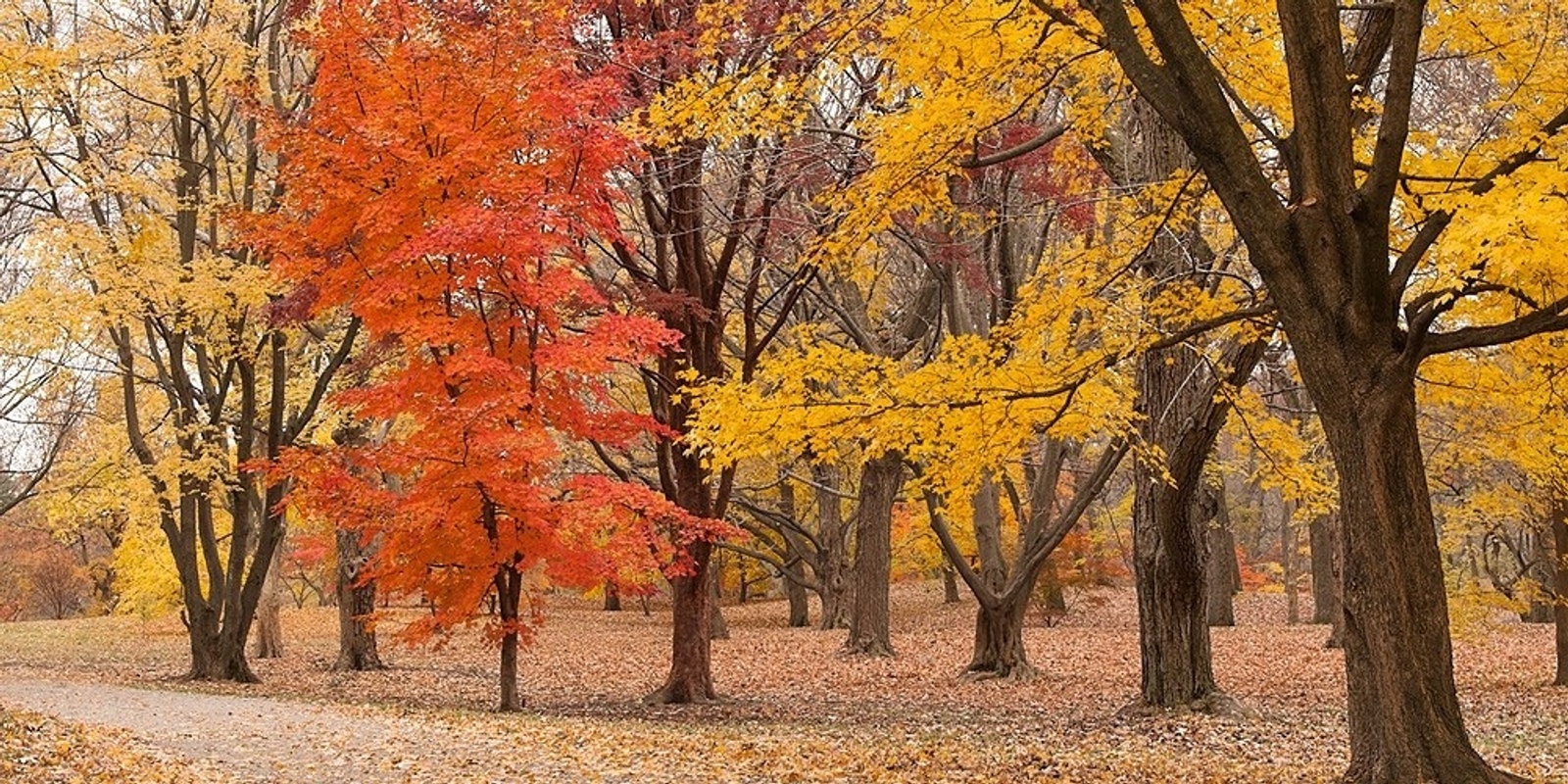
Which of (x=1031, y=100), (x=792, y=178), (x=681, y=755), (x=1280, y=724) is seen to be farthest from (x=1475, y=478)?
(x=681, y=755)

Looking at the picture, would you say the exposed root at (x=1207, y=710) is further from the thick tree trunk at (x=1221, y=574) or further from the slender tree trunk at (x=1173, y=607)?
the thick tree trunk at (x=1221, y=574)

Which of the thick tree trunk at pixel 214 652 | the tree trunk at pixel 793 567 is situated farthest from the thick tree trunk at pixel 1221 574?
the thick tree trunk at pixel 214 652

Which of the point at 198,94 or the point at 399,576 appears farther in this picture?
the point at 198,94

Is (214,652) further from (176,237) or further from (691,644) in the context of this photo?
(691,644)

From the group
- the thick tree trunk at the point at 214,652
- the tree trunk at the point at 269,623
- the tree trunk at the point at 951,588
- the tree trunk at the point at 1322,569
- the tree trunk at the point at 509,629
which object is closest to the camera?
the tree trunk at the point at 509,629

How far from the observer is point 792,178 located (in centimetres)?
1241

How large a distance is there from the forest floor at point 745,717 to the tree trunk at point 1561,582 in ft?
1.20

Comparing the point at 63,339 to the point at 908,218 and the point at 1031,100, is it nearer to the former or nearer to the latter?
the point at 908,218

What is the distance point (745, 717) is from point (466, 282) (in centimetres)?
524

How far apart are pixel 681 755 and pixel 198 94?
14.6 metres

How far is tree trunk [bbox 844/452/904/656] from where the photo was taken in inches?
812

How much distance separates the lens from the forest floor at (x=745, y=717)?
785cm

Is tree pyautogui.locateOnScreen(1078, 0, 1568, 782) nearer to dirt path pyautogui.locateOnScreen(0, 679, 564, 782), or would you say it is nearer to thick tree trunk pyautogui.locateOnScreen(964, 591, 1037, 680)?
dirt path pyautogui.locateOnScreen(0, 679, 564, 782)

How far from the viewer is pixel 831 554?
26203mm
